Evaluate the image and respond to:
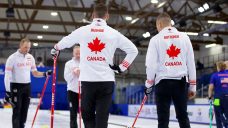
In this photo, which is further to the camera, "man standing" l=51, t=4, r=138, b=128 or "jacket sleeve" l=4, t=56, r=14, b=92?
"jacket sleeve" l=4, t=56, r=14, b=92

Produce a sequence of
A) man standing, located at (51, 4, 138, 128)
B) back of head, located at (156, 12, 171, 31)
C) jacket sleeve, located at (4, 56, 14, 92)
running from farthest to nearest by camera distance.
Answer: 1. jacket sleeve, located at (4, 56, 14, 92)
2. back of head, located at (156, 12, 171, 31)
3. man standing, located at (51, 4, 138, 128)

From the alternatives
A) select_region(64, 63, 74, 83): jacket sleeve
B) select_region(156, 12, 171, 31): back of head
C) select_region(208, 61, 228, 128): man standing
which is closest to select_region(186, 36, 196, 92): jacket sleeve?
select_region(156, 12, 171, 31): back of head

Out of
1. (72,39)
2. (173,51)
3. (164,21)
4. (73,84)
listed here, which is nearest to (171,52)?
(173,51)

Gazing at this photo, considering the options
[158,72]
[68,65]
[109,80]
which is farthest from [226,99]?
[109,80]

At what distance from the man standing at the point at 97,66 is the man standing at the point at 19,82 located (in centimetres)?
264

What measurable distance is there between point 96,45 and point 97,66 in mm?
222

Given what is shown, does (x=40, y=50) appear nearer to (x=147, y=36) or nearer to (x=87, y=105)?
(x=147, y=36)

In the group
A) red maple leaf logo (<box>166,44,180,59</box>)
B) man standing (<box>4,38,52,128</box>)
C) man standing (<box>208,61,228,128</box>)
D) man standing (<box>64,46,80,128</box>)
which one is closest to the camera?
red maple leaf logo (<box>166,44,180,59</box>)

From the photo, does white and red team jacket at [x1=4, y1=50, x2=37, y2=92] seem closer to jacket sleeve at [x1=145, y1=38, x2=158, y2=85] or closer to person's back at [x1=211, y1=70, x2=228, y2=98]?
jacket sleeve at [x1=145, y1=38, x2=158, y2=85]

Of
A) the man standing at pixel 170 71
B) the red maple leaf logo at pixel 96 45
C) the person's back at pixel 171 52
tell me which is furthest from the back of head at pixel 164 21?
the red maple leaf logo at pixel 96 45

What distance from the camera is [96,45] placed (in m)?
4.03

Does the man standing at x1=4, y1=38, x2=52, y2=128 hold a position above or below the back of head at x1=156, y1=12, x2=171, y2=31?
below

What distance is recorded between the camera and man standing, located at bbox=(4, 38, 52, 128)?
6395 millimetres

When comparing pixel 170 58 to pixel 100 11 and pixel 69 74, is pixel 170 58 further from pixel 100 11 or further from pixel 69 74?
pixel 69 74
